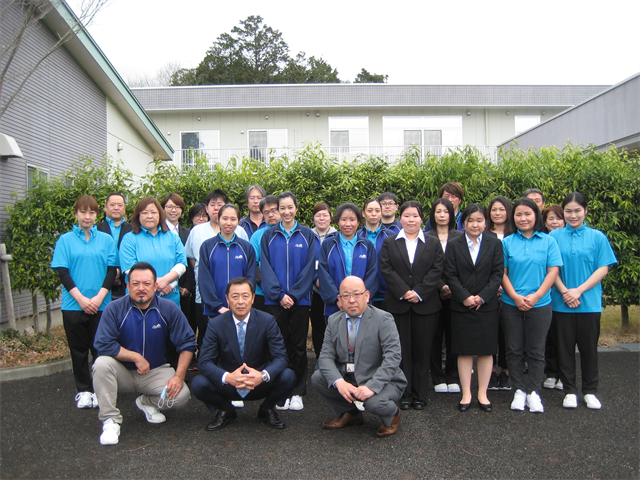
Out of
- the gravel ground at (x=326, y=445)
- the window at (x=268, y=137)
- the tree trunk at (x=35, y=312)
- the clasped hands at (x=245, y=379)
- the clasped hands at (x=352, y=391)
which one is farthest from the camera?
the window at (x=268, y=137)

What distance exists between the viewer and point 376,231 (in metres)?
5.41

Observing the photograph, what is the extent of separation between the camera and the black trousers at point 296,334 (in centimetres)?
484

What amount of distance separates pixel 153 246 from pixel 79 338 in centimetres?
117

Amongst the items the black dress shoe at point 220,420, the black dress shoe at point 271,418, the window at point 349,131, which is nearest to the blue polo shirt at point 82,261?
the black dress shoe at point 220,420

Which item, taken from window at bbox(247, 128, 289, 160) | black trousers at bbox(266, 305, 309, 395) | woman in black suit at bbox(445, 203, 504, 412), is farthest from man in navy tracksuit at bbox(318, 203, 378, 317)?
window at bbox(247, 128, 289, 160)

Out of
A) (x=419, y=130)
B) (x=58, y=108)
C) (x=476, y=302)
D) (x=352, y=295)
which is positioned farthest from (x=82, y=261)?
(x=419, y=130)

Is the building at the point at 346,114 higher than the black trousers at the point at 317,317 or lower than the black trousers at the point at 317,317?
higher

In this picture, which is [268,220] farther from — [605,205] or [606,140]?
[606,140]

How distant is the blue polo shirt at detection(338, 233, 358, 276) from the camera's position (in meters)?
4.95

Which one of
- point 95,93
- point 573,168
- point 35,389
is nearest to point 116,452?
point 35,389

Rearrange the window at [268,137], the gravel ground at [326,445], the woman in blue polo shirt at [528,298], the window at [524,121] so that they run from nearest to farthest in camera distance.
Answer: the gravel ground at [326,445], the woman in blue polo shirt at [528,298], the window at [268,137], the window at [524,121]

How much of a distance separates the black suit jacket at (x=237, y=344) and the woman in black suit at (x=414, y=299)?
1246 millimetres

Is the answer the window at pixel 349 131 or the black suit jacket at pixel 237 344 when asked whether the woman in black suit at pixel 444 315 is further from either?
the window at pixel 349 131

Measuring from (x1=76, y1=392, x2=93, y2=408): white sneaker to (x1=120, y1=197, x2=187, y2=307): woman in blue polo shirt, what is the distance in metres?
1.19
